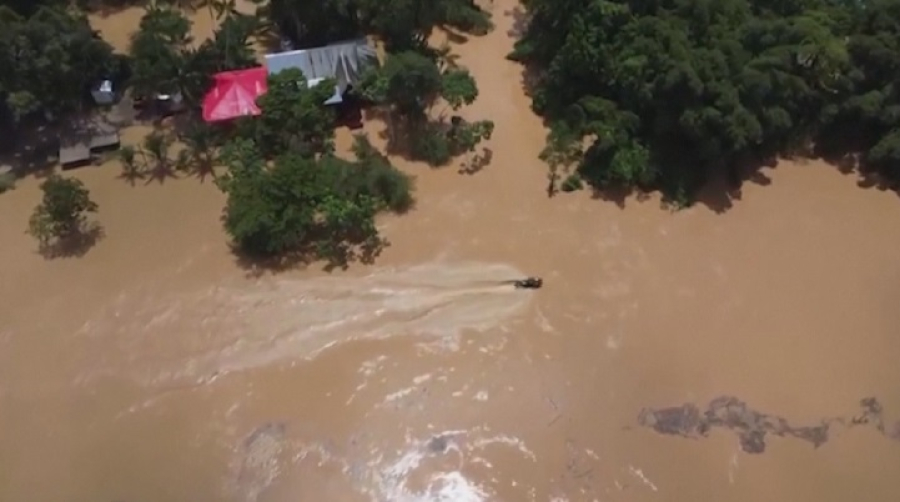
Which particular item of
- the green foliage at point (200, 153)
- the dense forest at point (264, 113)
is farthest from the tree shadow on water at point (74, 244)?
the green foliage at point (200, 153)

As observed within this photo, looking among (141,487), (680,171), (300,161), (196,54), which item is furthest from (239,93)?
(680,171)

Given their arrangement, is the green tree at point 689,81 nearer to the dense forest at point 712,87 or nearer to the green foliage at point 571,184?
the dense forest at point 712,87

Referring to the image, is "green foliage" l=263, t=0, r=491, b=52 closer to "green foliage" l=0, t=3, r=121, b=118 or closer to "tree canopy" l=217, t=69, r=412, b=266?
"tree canopy" l=217, t=69, r=412, b=266

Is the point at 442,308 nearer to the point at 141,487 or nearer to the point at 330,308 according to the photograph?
the point at 330,308

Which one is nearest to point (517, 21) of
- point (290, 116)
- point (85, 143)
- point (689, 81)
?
point (689, 81)

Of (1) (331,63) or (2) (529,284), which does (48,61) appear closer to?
(1) (331,63)

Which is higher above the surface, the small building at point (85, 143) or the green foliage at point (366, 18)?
the green foliage at point (366, 18)
